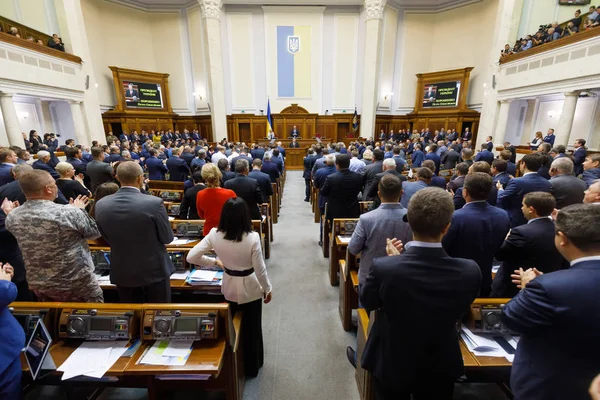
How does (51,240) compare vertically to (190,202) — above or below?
above

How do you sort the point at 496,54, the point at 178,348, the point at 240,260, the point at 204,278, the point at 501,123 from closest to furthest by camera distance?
the point at 178,348, the point at 240,260, the point at 204,278, the point at 496,54, the point at 501,123

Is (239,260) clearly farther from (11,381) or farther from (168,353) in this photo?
(11,381)

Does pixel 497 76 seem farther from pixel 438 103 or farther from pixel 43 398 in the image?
pixel 43 398

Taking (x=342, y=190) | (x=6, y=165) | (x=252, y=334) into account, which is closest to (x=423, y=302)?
(x=252, y=334)

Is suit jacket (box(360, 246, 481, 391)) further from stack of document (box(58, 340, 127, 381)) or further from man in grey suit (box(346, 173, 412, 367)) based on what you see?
stack of document (box(58, 340, 127, 381))

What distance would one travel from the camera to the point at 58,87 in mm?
9031

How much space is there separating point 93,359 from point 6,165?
3582 mm

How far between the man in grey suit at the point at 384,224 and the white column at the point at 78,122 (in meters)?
11.7

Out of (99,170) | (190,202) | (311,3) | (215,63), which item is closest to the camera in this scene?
(190,202)

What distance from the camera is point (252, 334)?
2.22 metres

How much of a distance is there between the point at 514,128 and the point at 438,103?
341 cm

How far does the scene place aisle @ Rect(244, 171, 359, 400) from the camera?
88.7 inches

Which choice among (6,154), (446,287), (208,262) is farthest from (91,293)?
(6,154)

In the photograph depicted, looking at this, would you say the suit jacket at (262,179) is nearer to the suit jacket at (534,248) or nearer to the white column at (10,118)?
the suit jacket at (534,248)
